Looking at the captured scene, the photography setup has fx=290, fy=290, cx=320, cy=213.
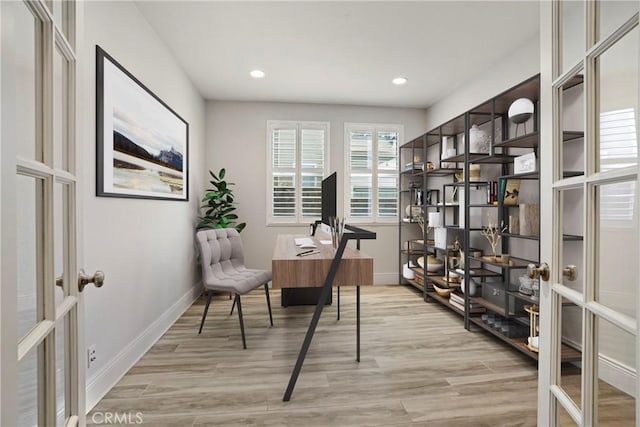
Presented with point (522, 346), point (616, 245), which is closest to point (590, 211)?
point (616, 245)

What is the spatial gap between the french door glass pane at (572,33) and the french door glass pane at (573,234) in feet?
1.23

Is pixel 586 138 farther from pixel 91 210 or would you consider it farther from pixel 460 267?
pixel 460 267

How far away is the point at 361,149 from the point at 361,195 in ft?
2.23

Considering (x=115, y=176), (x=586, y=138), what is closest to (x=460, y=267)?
(x=586, y=138)

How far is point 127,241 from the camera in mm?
1988

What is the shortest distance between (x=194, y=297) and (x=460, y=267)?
303 centimetres

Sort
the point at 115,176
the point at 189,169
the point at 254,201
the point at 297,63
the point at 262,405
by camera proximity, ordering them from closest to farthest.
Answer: the point at 262,405 → the point at 115,176 → the point at 297,63 → the point at 189,169 → the point at 254,201

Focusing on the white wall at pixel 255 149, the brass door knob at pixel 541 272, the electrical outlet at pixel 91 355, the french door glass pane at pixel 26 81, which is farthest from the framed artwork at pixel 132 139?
the brass door knob at pixel 541 272

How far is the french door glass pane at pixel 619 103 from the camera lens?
2.03 ft

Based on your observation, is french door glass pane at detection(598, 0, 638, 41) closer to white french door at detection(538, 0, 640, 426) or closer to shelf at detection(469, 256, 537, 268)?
white french door at detection(538, 0, 640, 426)

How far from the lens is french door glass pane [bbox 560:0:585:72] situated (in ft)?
2.56

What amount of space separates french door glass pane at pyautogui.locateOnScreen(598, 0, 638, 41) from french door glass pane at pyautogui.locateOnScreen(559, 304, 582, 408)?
2.32 feet

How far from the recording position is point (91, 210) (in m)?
1.61

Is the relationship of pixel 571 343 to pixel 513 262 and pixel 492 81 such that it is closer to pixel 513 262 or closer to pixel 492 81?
pixel 513 262
